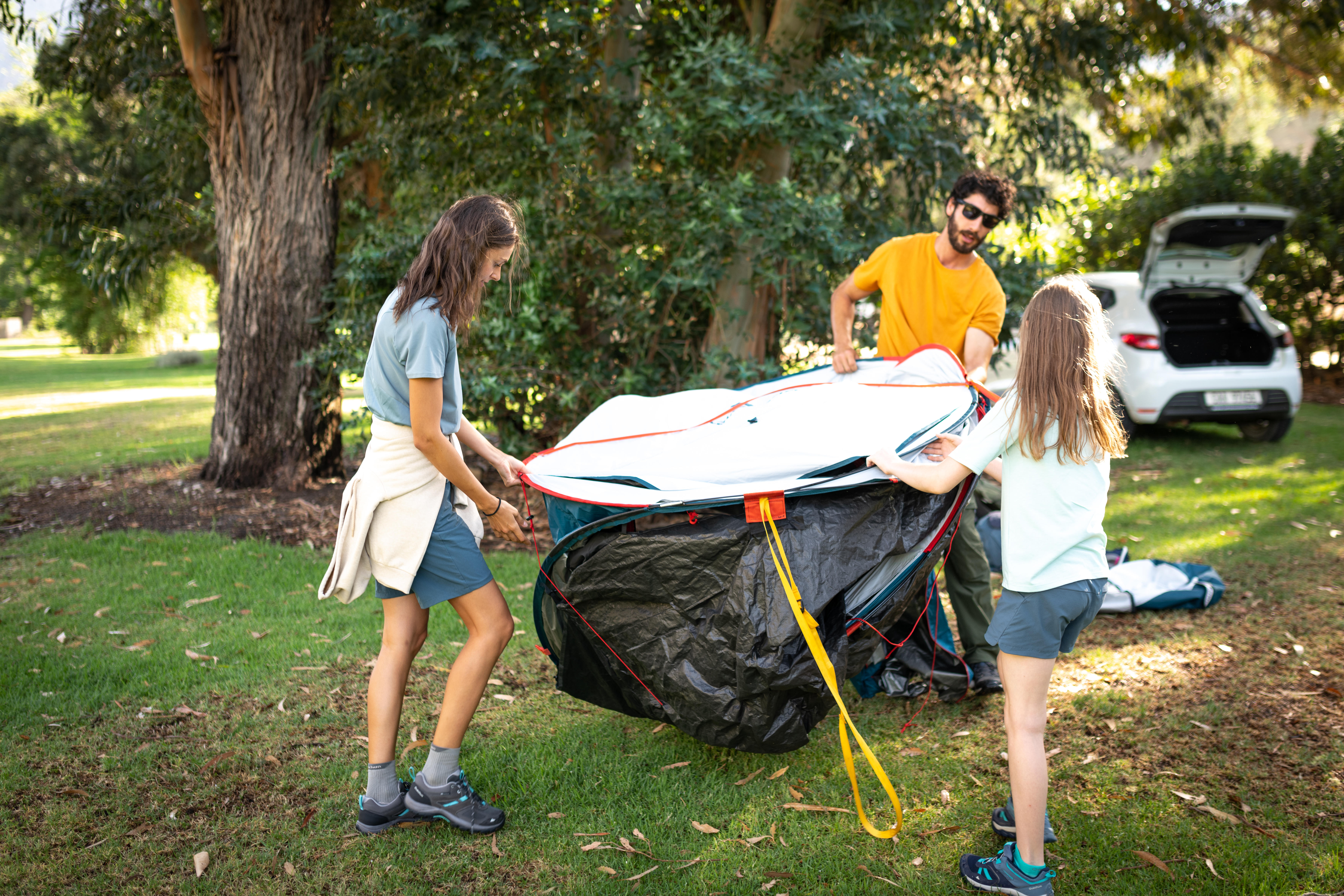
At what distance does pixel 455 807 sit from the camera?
2.74m

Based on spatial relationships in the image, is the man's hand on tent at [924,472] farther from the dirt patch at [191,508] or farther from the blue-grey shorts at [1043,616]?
the dirt patch at [191,508]

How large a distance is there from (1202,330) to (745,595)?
27.1 feet

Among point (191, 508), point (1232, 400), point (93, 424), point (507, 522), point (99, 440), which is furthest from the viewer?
point (93, 424)

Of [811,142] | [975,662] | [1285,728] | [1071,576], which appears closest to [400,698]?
[1071,576]

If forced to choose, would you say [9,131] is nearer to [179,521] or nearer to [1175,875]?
[179,521]

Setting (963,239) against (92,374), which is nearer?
(963,239)

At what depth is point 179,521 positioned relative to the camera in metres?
6.11

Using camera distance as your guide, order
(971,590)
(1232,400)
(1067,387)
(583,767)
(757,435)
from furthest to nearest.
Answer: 1. (1232,400)
2. (971,590)
3. (583,767)
4. (757,435)
5. (1067,387)

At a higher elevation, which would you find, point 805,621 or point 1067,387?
point 1067,387

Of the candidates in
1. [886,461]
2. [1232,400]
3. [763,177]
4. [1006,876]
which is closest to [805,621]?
[886,461]

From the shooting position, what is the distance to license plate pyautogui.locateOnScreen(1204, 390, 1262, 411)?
8219 mm

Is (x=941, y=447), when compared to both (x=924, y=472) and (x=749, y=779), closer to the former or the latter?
(x=924, y=472)

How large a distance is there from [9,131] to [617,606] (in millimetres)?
17997

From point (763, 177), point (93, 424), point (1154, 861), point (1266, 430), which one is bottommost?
point (1154, 861)
